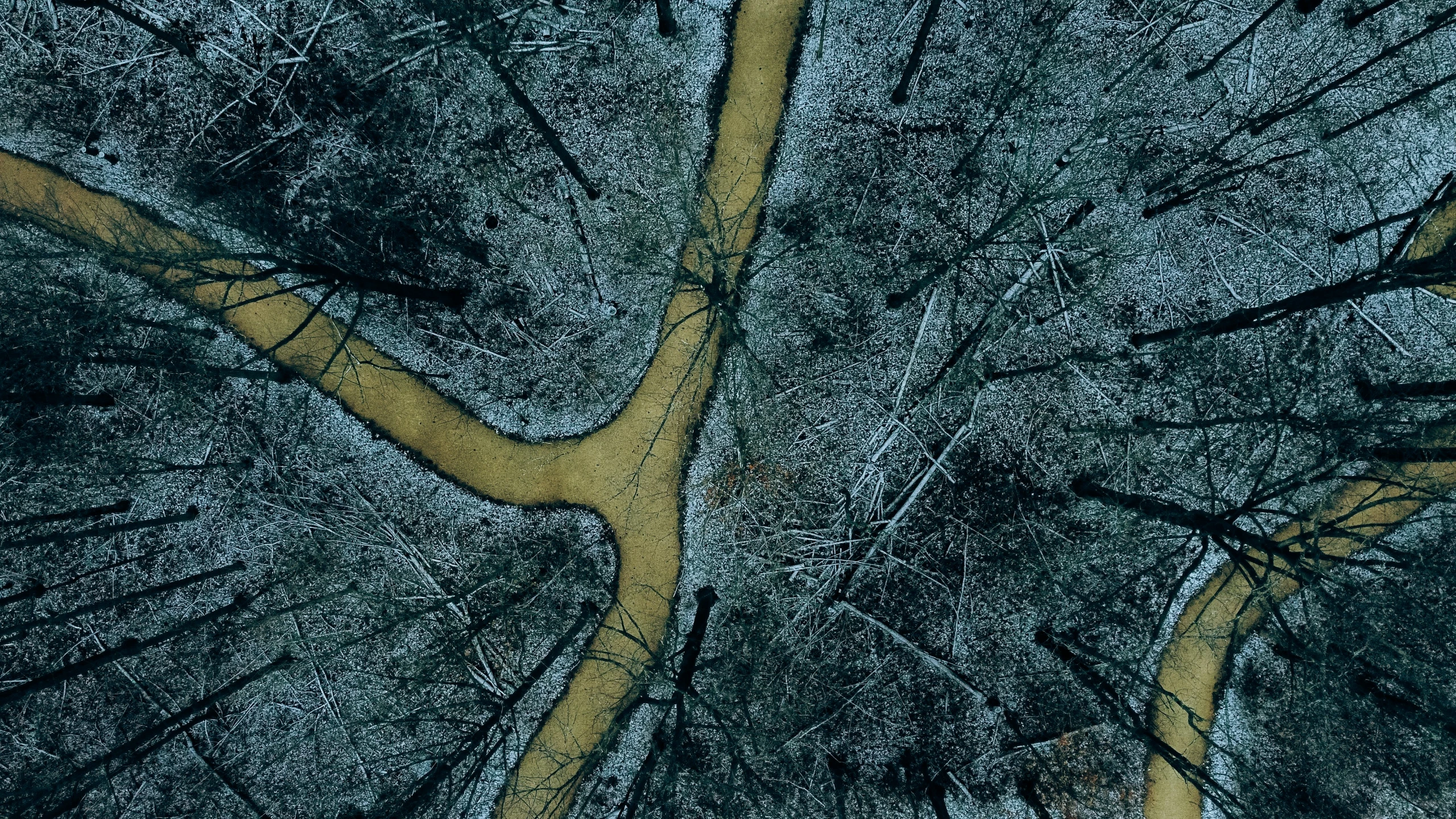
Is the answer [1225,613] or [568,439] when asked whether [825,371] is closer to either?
[568,439]

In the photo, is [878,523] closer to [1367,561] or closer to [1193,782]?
[1193,782]

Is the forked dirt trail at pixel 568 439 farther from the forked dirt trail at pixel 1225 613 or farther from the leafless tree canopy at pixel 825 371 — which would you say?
the forked dirt trail at pixel 1225 613

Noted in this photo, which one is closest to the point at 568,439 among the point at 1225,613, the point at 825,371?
the point at 825,371

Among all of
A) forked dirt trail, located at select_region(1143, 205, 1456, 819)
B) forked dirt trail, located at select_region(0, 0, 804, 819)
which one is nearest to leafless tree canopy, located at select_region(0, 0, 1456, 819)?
forked dirt trail, located at select_region(1143, 205, 1456, 819)

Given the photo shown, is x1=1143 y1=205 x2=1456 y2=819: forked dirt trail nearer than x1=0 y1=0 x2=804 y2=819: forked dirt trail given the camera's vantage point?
Yes

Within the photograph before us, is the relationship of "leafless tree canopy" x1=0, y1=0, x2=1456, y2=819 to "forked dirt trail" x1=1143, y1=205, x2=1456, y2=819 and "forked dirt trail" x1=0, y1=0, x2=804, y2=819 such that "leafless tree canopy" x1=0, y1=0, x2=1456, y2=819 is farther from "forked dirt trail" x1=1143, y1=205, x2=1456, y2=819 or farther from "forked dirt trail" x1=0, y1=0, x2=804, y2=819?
"forked dirt trail" x1=0, y1=0, x2=804, y2=819

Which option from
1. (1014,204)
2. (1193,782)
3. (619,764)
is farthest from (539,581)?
(1193,782)
